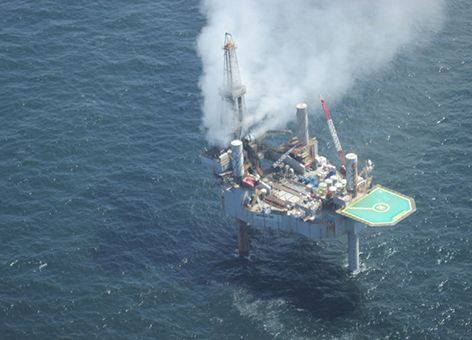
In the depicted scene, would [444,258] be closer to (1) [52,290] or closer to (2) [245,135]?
(2) [245,135]

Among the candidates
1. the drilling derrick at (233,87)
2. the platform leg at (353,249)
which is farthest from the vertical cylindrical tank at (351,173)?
the drilling derrick at (233,87)

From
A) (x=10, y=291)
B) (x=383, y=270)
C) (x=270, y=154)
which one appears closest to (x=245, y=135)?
(x=270, y=154)

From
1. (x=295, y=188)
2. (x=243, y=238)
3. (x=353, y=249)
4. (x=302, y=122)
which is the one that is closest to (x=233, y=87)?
(x=302, y=122)

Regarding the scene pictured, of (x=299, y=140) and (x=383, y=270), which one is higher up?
(x=299, y=140)

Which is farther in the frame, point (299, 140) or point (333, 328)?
point (299, 140)

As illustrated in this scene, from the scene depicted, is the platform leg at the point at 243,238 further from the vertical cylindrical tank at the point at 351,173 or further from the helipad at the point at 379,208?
the vertical cylindrical tank at the point at 351,173

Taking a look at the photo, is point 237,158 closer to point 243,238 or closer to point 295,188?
point 295,188
